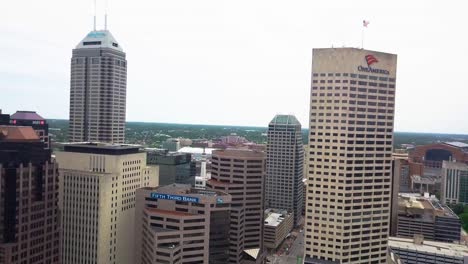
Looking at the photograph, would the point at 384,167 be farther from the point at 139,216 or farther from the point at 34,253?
the point at 34,253

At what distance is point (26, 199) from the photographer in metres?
134

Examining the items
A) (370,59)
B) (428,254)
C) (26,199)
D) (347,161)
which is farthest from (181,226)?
(428,254)

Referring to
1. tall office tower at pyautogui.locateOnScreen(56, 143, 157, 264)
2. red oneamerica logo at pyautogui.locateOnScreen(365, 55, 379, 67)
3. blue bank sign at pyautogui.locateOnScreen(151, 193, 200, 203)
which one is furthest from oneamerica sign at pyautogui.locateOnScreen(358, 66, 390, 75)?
tall office tower at pyautogui.locateOnScreen(56, 143, 157, 264)

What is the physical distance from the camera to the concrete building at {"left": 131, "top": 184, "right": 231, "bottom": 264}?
145 metres

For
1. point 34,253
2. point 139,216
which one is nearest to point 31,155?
point 34,253

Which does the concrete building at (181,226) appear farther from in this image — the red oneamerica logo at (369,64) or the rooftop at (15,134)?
the red oneamerica logo at (369,64)

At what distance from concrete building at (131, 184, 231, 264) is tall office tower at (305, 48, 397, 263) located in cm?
3260

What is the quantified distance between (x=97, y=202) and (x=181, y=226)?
106ft

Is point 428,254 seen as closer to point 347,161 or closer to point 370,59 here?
point 347,161

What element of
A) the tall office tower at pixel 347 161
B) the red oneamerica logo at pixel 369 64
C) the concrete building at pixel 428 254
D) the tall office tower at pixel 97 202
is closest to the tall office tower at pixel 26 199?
the tall office tower at pixel 97 202

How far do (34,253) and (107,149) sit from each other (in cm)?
4620

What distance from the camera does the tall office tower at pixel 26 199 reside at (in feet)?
421

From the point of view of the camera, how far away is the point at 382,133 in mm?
157750

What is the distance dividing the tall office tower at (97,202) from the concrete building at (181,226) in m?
6.38
